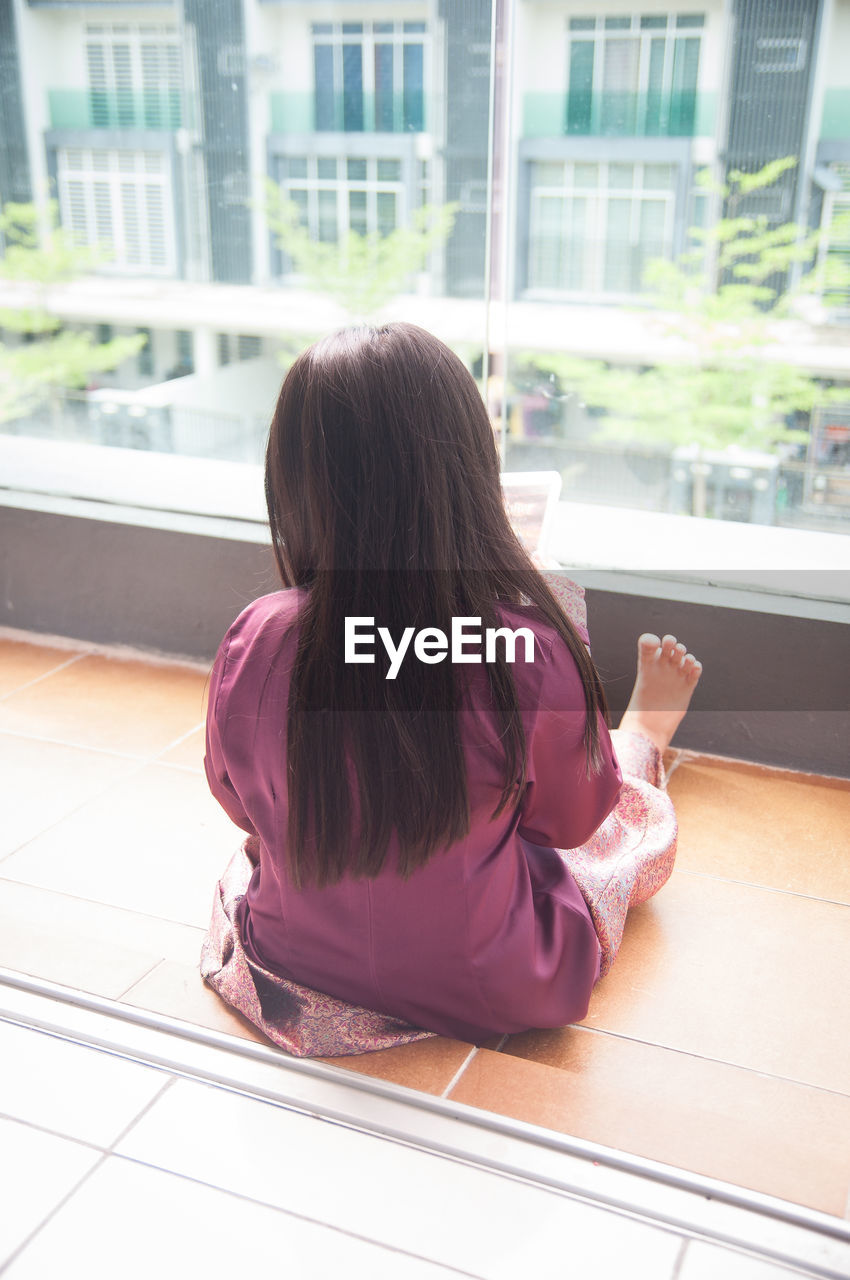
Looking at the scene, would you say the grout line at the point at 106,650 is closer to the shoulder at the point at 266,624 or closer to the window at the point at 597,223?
the window at the point at 597,223

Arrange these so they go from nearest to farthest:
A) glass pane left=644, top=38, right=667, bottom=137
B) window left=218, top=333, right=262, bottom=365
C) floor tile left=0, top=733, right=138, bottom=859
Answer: floor tile left=0, top=733, right=138, bottom=859 → glass pane left=644, top=38, right=667, bottom=137 → window left=218, top=333, right=262, bottom=365

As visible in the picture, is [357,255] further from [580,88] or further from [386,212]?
[580,88]

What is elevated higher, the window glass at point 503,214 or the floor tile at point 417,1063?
the window glass at point 503,214

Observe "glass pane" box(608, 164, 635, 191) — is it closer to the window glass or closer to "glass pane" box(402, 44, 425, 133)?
the window glass

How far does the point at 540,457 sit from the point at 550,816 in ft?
4.32

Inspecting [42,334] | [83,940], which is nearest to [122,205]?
[42,334]

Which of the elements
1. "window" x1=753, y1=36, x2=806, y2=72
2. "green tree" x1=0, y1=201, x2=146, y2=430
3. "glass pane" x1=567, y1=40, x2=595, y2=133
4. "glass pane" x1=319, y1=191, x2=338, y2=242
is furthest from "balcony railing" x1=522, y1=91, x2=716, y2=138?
"green tree" x1=0, y1=201, x2=146, y2=430

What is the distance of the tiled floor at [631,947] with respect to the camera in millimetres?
1127

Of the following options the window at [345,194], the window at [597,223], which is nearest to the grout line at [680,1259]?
the window at [597,223]

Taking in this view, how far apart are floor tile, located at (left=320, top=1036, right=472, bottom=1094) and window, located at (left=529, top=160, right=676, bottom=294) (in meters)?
1.55

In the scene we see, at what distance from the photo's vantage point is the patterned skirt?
1194mm

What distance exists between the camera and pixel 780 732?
1854 millimetres

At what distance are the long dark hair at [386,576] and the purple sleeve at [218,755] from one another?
10 centimetres

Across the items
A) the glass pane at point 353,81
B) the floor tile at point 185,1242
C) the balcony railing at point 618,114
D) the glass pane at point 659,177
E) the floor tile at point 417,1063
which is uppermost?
the glass pane at point 353,81
